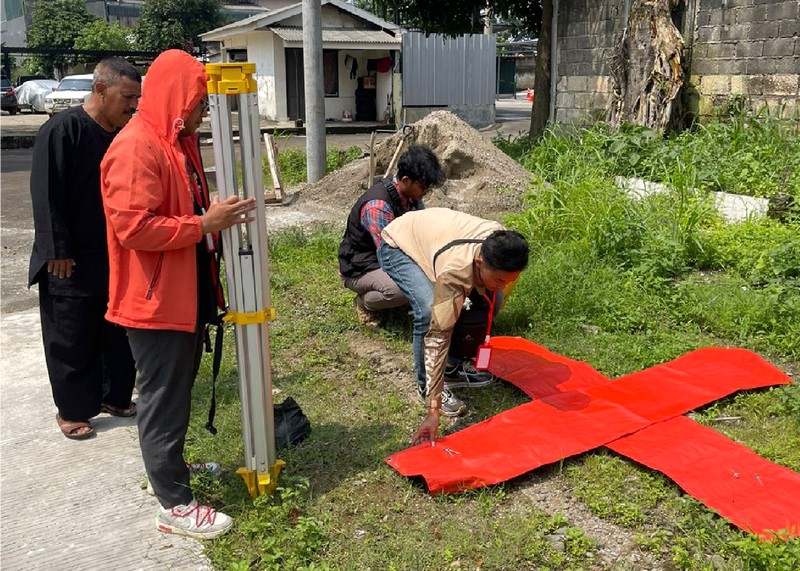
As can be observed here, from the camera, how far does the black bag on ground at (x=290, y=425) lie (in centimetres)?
358

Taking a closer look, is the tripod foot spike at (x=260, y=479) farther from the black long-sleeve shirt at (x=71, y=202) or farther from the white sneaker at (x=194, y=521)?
the black long-sleeve shirt at (x=71, y=202)

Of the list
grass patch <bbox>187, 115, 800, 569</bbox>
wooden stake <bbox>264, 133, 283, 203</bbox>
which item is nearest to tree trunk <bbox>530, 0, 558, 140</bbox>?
wooden stake <bbox>264, 133, 283, 203</bbox>

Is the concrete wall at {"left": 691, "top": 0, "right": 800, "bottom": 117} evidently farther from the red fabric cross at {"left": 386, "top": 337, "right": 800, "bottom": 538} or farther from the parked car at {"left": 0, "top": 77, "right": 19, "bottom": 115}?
the parked car at {"left": 0, "top": 77, "right": 19, "bottom": 115}

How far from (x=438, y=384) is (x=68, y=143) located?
2.12m

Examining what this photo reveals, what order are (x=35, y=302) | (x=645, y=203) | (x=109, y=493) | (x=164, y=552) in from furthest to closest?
(x=645, y=203) → (x=35, y=302) → (x=109, y=493) → (x=164, y=552)

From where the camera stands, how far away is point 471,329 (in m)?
4.32

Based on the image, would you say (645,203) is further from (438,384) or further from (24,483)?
(24,483)

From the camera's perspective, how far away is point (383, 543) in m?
2.87

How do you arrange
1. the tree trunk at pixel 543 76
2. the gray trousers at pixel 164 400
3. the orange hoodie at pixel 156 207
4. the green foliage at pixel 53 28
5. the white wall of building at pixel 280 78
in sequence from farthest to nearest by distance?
the green foliage at pixel 53 28
the white wall of building at pixel 280 78
the tree trunk at pixel 543 76
the gray trousers at pixel 164 400
the orange hoodie at pixel 156 207

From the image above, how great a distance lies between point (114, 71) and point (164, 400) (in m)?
1.66

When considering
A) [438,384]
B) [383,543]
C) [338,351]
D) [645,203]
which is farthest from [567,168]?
[383,543]

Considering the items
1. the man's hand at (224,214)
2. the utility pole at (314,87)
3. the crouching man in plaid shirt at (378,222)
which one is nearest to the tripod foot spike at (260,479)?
the man's hand at (224,214)

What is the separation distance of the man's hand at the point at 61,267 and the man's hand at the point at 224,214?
1291 millimetres

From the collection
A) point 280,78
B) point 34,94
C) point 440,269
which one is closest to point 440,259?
point 440,269
